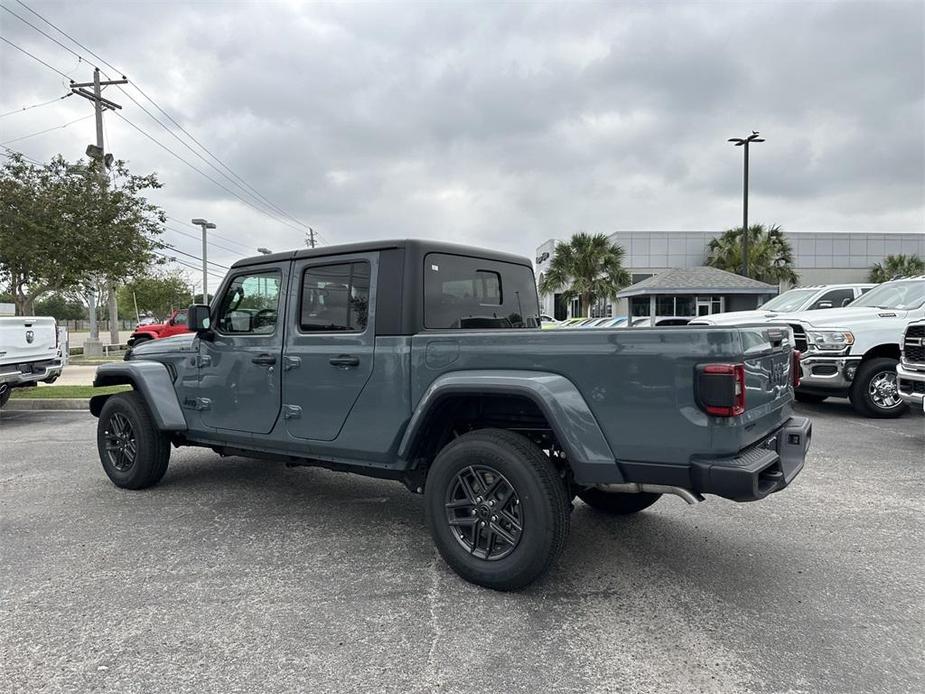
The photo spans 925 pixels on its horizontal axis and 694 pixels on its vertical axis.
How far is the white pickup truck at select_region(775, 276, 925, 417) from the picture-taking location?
8633 millimetres

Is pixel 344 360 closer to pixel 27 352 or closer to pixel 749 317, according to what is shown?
pixel 27 352

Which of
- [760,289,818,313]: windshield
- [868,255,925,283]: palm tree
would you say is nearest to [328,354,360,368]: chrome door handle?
[760,289,818,313]: windshield

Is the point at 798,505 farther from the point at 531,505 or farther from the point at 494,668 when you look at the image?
the point at 494,668

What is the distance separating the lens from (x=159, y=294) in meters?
48.3

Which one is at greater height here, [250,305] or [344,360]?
[250,305]

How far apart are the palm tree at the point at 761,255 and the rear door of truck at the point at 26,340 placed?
122ft

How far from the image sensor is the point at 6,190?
13.4 metres

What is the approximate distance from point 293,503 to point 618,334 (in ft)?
10.2

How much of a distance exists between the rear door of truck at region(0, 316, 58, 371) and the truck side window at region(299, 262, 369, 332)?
6372mm

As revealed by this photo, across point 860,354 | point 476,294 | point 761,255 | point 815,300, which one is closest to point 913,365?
point 860,354

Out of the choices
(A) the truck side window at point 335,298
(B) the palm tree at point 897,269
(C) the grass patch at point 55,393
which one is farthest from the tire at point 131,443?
(B) the palm tree at point 897,269

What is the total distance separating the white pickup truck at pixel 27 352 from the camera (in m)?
8.26

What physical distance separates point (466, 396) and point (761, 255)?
39.2m

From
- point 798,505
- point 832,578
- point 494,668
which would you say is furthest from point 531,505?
point 798,505
